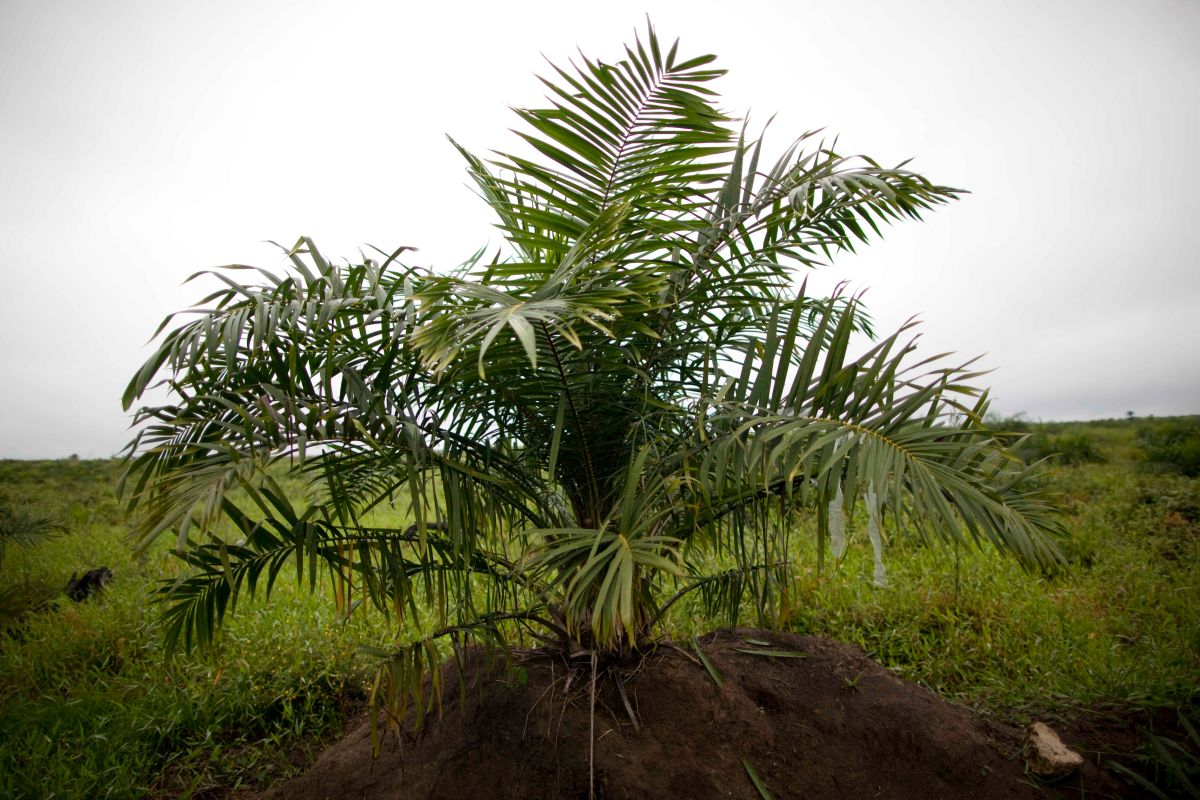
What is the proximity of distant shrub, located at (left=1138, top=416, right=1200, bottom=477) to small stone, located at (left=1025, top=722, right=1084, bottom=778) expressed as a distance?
4215 mm

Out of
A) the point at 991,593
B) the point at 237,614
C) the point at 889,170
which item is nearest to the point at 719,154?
the point at 889,170

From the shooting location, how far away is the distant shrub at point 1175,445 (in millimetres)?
5352

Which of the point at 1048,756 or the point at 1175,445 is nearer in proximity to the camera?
the point at 1048,756

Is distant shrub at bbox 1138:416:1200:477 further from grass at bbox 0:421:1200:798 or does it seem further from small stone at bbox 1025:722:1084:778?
small stone at bbox 1025:722:1084:778

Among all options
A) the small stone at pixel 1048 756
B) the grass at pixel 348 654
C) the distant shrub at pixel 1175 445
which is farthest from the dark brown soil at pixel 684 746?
the distant shrub at pixel 1175 445

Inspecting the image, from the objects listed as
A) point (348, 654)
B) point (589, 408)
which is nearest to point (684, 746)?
point (589, 408)

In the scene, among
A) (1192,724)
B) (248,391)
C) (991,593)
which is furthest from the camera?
(991,593)

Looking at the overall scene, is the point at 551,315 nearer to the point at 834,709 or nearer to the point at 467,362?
the point at 467,362

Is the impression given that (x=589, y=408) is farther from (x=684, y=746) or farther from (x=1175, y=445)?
(x=1175, y=445)

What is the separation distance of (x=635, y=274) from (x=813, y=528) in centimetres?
386

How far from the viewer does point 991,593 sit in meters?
3.63

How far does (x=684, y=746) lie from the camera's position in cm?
210

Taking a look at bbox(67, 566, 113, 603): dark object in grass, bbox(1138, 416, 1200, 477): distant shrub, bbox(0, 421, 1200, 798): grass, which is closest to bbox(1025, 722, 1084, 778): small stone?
bbox(0, 421, 1200, 798): grass

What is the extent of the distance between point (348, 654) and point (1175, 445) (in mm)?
6473
